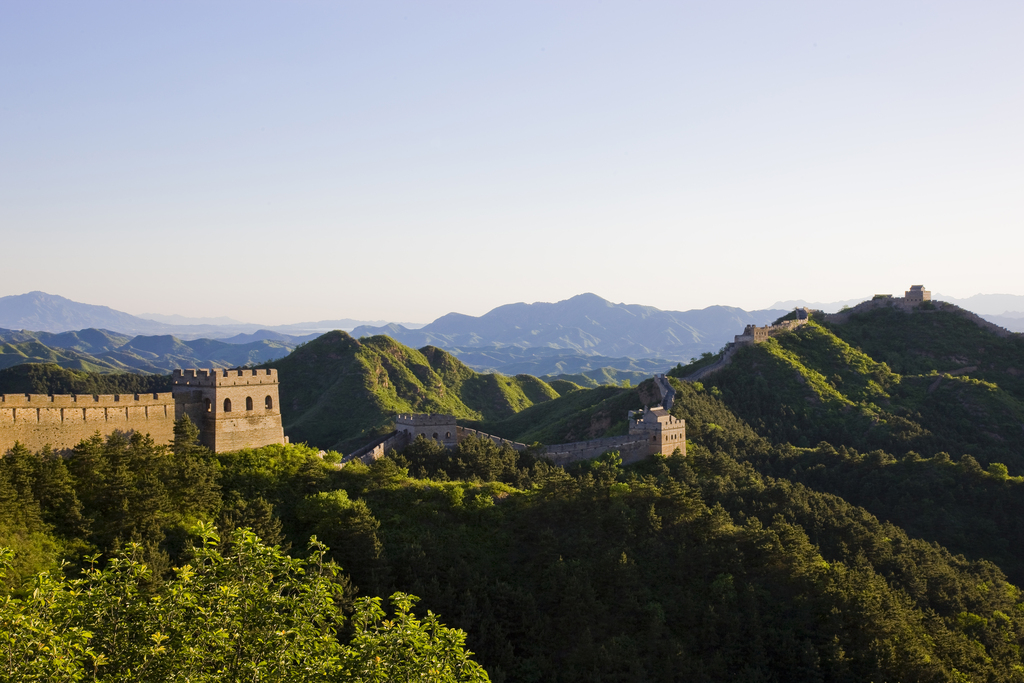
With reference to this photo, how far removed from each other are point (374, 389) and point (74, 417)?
244ft

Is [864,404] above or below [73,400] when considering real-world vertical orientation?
below

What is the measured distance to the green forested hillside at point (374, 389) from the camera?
103 m

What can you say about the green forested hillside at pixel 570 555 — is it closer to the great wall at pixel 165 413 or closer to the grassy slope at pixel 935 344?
the great wall at pixel 165 413

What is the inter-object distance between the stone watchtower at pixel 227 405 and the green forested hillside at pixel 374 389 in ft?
142

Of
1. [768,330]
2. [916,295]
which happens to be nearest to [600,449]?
[768,330]

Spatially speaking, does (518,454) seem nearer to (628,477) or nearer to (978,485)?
(628,477)

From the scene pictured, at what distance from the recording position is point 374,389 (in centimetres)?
11381

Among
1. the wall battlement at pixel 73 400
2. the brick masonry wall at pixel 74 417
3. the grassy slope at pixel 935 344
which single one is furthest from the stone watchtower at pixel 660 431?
the grassy slope at pixel 935 344

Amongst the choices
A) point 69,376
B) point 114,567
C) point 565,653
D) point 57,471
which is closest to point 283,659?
point 114,567

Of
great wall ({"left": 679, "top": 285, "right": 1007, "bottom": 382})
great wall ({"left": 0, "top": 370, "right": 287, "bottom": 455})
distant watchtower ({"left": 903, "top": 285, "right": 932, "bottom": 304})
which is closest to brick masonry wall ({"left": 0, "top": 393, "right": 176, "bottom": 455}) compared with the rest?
great wall ({"left": 0, "top": 370, "right": 287, "bottom": 455})

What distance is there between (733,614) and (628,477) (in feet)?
48.4

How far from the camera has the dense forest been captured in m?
20.8

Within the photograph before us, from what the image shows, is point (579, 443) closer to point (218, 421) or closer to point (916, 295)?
point (218, 421)

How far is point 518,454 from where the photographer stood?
201 ft
